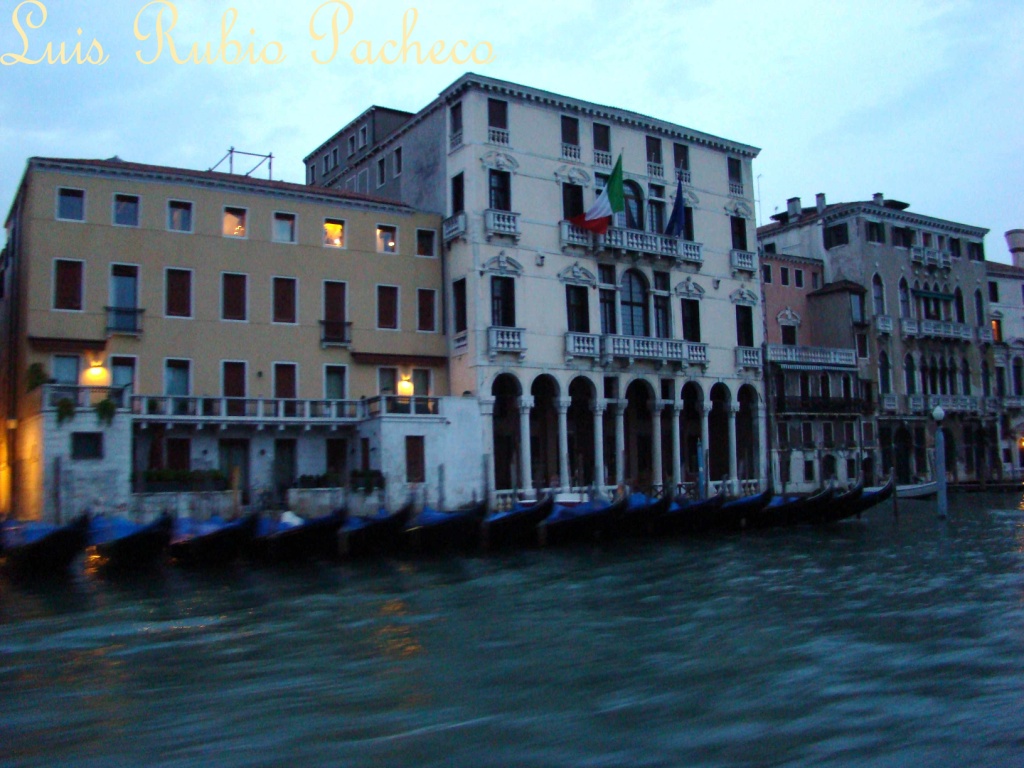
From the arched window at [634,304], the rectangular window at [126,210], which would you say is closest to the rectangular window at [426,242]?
the arched window at [634,304]

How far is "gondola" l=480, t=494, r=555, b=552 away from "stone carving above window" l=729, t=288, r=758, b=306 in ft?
41.2

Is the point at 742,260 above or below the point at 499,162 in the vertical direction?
below

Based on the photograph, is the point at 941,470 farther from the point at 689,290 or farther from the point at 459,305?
the point at 459,305

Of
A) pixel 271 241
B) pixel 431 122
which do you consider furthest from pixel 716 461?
pixel 271 241

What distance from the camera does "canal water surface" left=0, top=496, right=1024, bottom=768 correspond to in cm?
601

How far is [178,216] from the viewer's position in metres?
21.3

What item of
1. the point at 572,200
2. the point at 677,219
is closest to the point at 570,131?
the point at 572,200

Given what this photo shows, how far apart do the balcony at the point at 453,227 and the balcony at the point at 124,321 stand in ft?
23.5

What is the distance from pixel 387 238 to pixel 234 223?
3.59 meters

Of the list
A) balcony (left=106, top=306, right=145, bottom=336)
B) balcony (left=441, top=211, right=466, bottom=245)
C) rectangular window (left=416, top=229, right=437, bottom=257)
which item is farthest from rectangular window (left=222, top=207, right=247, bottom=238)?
balcony (left=441, top=211, right=466, bottom=245)

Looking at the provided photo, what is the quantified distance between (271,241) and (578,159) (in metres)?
8.13

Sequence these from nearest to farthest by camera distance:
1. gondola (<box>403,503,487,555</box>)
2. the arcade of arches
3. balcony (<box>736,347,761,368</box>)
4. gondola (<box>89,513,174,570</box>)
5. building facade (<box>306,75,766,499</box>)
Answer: gondola (<box>89,513,174,570</box>), gondola (<box>403,503,487,555</box>), building facade (<box>306,75,766,499</box>), the arcade of arches, balcony (<box>736,347,761,368</box>)

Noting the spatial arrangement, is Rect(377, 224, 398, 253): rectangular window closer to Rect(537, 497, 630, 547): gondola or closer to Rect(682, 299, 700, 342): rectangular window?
Rect(537, 497, 630, 547): gondola

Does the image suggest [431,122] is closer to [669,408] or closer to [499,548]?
[669,408]
